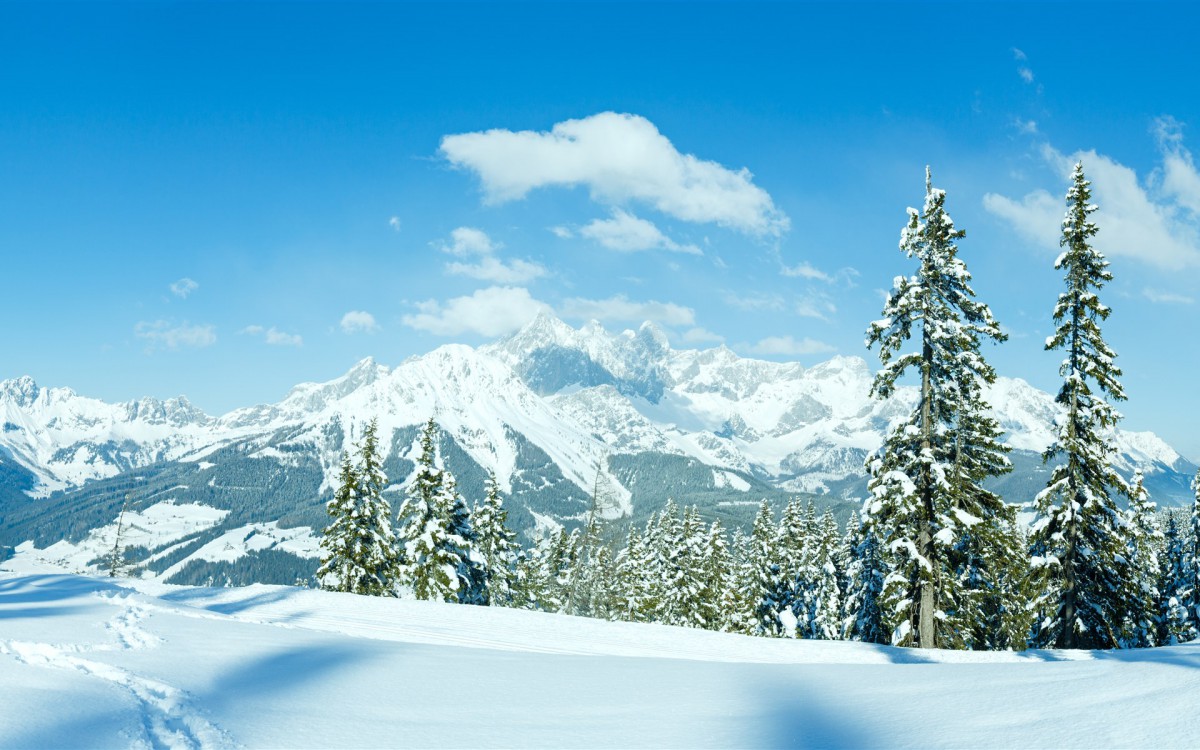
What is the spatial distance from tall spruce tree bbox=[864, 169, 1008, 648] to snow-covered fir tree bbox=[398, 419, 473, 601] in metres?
21.8

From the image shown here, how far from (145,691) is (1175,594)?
4830 centimetres

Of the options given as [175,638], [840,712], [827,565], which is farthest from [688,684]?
[827,565]

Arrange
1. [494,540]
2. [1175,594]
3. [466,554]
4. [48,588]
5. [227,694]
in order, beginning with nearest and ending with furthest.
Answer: [227,694], [48,588], [466,554], [1175,594], [494,540]

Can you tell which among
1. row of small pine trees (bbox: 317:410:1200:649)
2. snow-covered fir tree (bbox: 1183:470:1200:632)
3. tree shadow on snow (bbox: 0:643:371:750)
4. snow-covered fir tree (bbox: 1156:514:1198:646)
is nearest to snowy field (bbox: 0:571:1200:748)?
tree shadow on snow (bbox: 0:643:371:750)

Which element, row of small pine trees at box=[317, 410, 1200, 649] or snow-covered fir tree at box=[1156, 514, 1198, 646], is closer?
row of small pine trees at box=[317, 410, 1200, 649]

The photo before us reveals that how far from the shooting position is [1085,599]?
21359mm

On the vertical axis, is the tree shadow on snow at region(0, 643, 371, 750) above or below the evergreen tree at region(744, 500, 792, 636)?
above

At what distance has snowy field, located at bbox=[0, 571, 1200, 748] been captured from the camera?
4133 mm

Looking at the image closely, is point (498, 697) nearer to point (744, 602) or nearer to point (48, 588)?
point (48, 588)

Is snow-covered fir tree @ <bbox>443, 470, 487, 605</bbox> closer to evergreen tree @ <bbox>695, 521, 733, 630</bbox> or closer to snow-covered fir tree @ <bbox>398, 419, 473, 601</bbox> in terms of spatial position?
snow-covered fir tree @ <bbox>398, 419, 473, 601</bbox>

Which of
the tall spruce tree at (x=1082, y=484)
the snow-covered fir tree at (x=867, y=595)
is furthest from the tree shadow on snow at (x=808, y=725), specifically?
the snow-covered fir tree at (x=867, y=595)

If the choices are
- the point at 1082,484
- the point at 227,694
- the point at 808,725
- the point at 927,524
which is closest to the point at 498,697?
the point at 227,694

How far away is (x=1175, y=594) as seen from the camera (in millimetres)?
36688

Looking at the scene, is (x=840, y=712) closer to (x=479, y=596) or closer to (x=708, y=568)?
(x=479, y=596)
